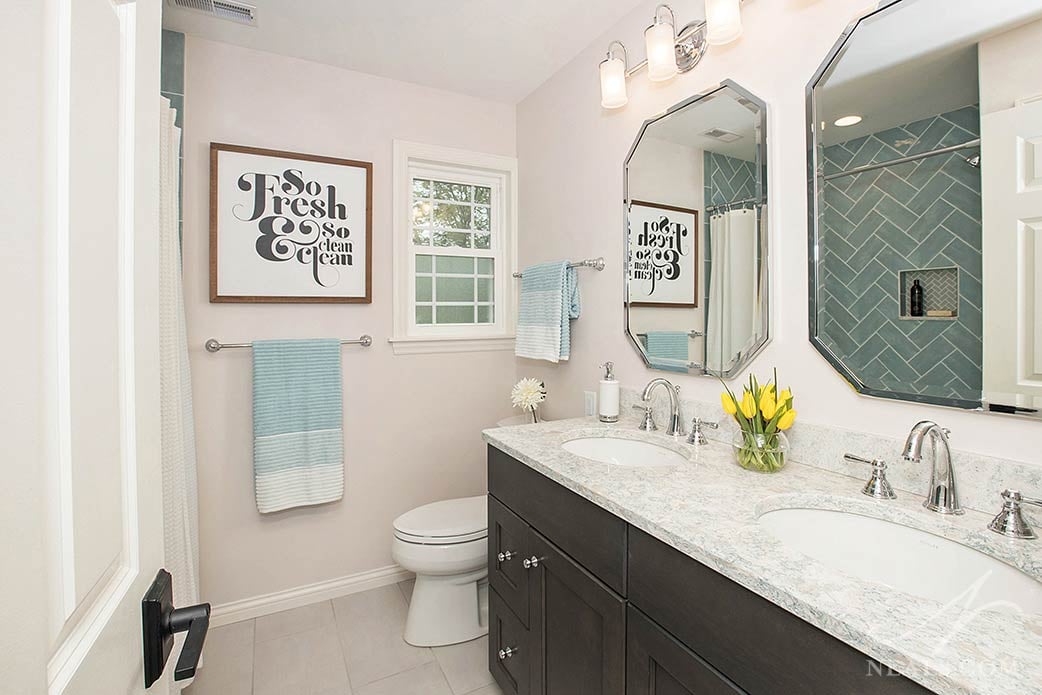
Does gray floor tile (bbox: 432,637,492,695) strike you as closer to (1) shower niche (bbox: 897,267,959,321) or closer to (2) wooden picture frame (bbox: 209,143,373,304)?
(2) wooden picture frame (bbox: 209,143,373,304)

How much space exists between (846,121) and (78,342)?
1.56m

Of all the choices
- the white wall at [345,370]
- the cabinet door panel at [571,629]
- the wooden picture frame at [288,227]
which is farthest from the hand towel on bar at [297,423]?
the cabinet door panel at [571,629]

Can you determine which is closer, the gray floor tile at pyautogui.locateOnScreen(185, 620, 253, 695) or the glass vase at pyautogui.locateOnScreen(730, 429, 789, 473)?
the glass vase at pyautogui.locateOnScreen(730, 429, 789, 473)

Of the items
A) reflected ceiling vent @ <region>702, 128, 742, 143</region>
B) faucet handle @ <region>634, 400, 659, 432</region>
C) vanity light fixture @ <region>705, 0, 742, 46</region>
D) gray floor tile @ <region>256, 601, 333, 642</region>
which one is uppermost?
vanity light fixture @ <region>705, 0, 742, 46</region>

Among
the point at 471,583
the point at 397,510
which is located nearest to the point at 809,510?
the point at 471,583

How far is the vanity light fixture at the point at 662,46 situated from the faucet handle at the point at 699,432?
1.15 meters

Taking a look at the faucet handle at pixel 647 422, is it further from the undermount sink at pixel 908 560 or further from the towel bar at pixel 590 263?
the undermount sink at pixel 908 560

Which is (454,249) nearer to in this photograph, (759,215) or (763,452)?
(759,215)

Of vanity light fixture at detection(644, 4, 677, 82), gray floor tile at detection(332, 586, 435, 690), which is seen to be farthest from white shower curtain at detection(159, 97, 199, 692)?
vanity light fixture at detection(644, 4, 677, 82)

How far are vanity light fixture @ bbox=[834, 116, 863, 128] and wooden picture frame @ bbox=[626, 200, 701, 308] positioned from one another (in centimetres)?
50

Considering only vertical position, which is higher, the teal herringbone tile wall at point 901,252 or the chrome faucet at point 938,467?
the teal herringbone tile wall at point 901,252

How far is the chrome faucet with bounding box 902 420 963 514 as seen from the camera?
104cm

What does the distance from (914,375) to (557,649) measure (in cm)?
111

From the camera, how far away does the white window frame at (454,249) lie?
2.57m
